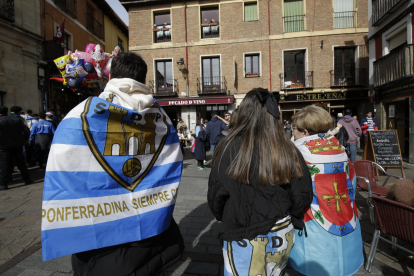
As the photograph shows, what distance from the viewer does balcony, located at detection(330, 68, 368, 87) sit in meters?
14.9

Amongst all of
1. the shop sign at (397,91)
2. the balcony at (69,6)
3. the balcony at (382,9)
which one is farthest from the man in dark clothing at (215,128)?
the balcony at (69,6)

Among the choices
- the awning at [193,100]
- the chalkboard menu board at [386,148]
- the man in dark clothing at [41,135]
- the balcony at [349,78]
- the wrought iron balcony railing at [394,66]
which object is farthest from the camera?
the awning at [193,100]

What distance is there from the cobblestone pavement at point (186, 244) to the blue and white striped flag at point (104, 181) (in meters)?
1.33

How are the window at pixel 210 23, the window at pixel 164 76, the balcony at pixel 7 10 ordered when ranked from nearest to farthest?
the balcony at pixel 7 10
the window at pixel 210 23
the window at pixel 164 76

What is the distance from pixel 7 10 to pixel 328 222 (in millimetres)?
14341

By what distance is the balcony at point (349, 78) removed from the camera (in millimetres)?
14852

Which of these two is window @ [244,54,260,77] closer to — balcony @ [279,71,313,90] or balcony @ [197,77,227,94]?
balcony @ [279,71,313,90]

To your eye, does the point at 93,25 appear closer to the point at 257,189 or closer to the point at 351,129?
the point at 351,129

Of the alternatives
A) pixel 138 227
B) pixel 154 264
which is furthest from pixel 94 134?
pixel 154 264

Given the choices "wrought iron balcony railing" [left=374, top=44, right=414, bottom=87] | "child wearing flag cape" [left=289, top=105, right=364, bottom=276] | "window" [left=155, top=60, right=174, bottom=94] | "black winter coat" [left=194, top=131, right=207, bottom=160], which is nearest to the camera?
"child wearing flag cape" [left=289, top=105, right=364, bottom=276]

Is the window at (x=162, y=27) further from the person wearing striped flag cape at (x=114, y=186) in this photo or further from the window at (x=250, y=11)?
the person wearing striped flag cape at (x=114, y=186)

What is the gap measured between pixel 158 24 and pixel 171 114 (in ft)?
21.7

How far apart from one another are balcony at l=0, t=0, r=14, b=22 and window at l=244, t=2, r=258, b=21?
12.8 m

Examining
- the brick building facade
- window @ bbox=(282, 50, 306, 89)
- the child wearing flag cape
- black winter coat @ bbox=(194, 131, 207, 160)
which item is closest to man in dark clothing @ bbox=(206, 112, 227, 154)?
black winter coat @ bbox=(194, 131, 207, 160)
